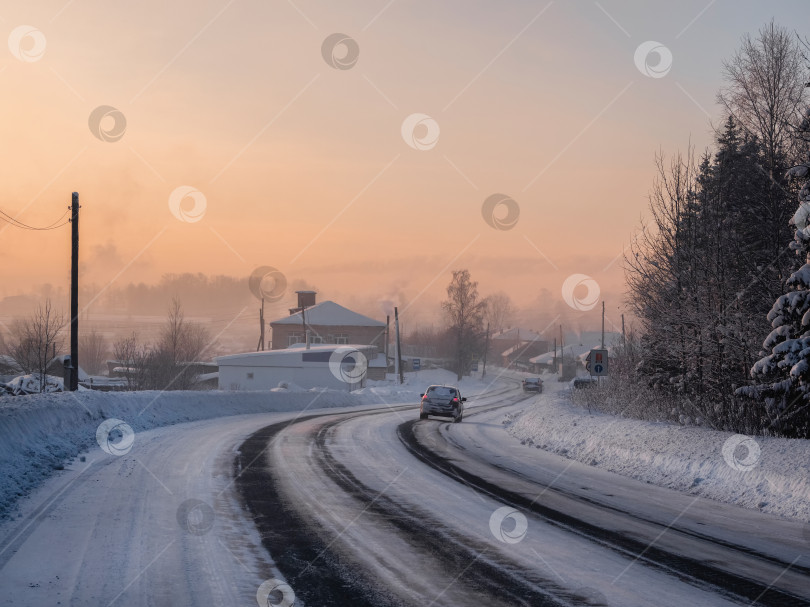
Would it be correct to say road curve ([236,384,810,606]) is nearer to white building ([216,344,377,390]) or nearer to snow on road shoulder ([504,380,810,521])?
snow on road shoulder ([504,380,810,521])

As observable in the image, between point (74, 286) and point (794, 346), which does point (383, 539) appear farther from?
point (74, 286)

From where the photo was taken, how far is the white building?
253 feet

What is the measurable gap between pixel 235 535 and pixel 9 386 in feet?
97.9

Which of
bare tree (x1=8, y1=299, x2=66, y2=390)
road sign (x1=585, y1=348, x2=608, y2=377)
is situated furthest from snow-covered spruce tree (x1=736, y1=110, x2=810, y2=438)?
bare tree (x1=8, y1=299, x2=66, y2=390)

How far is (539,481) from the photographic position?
551 inches

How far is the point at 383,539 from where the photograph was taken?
8688mm

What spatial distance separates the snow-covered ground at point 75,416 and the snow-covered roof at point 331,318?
64.5 metres

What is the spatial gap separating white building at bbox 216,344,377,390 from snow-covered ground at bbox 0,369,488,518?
3155cm

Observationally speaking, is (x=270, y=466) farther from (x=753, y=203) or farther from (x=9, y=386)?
(x=9, y=386)

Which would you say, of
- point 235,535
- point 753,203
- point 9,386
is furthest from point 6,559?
point 9,386

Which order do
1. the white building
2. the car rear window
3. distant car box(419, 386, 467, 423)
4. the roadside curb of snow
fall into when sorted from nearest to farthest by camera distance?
the roadside curb of snow
distant car box(419, 386, 467, 423)
the car rear window
the white building

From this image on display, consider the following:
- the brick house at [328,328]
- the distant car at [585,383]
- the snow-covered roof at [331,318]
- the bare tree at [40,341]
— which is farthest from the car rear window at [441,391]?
the snow-covered roof at [331,318]

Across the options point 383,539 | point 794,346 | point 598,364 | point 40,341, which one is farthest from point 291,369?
point 383,539

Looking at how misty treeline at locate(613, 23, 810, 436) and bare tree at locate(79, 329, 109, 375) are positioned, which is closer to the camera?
misty treeline at locate(613, 23, 810, 436)
